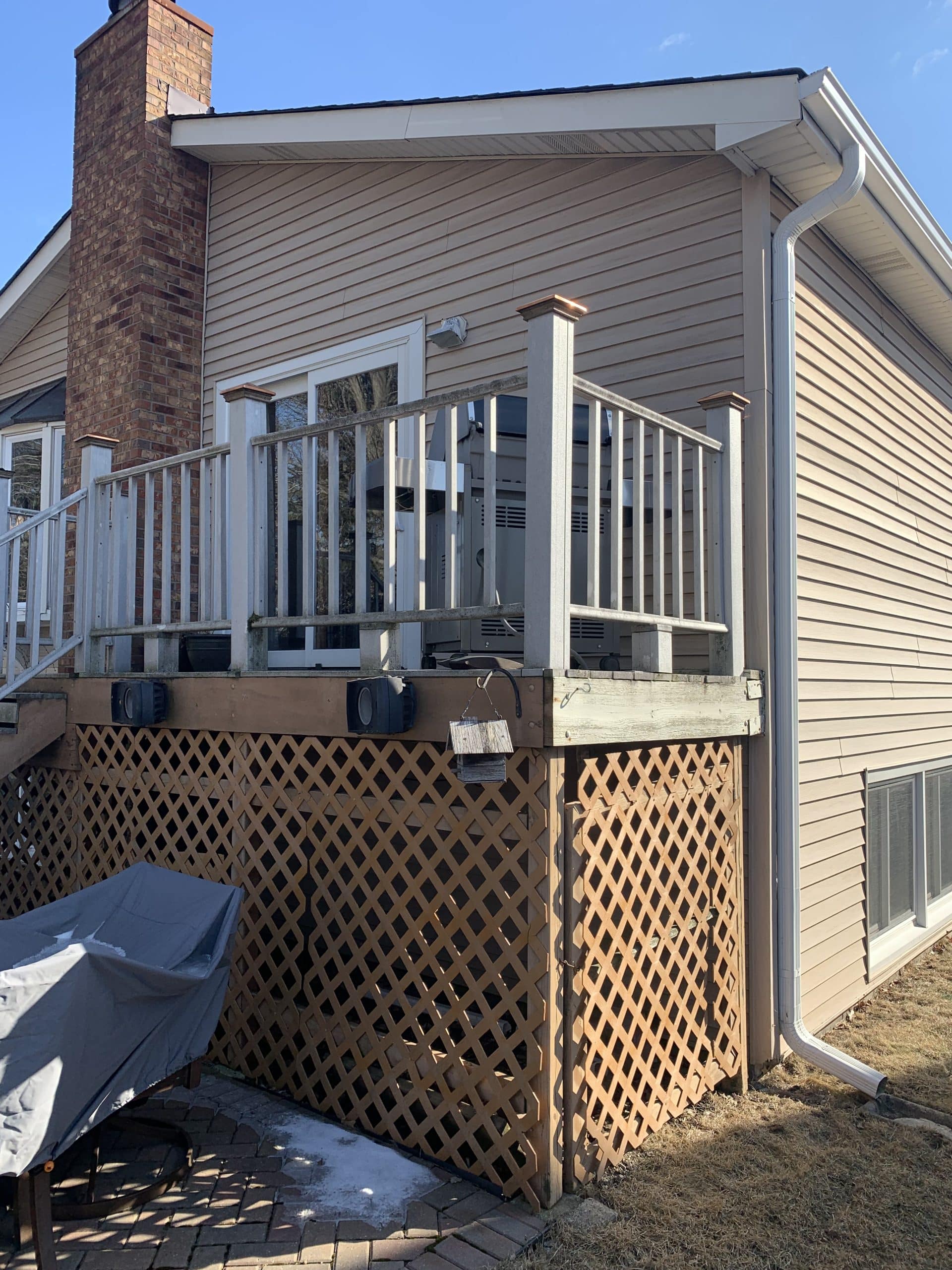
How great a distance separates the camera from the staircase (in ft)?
16.3

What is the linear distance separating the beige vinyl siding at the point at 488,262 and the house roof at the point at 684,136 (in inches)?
5.6

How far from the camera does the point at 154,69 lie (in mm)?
6910

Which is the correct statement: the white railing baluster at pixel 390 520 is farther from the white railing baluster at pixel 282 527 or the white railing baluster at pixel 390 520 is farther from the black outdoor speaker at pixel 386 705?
the white railing baluster at pixel 282 527

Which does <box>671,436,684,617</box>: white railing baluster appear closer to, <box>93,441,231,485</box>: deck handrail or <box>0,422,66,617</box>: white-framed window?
<box>93,441,231,485</box>: deck handrail

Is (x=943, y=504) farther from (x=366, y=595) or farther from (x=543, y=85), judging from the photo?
(x=366, y=595)

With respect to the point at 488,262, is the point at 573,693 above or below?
below

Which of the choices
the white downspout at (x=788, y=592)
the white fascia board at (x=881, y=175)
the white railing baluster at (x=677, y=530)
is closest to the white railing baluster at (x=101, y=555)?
the white railing baluster at (x=677, y=530)

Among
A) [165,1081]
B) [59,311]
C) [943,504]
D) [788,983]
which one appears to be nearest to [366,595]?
[165,1081]

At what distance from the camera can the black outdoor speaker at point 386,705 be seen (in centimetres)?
343

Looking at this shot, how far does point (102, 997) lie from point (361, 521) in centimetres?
178

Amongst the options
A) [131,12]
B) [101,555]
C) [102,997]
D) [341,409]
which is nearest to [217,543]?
[101,555]

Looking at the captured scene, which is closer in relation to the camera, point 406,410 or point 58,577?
point 406,410

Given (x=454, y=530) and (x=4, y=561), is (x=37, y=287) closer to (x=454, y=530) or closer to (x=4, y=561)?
(x=4, y=561)

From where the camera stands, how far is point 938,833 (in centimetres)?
674
